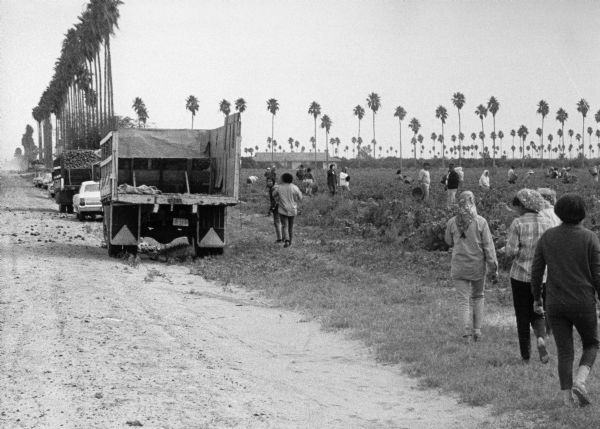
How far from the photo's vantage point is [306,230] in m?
27.1

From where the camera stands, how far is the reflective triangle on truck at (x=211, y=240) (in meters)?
19.7

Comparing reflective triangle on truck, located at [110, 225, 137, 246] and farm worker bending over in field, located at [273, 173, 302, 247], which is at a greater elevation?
farm worker bending over in field, located at [273, 173, 302, 247]

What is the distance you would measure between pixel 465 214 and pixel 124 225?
10966mm

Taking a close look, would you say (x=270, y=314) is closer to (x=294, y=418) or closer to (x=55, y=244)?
(x=294, y=418)

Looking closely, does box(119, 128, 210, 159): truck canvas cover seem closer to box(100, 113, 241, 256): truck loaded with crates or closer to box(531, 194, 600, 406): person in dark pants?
box(100, 113, 241, 256): truck loaded with crates

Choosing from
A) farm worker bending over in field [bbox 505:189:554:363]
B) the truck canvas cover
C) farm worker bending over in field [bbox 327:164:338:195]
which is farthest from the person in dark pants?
farm worker bending over in field [bbox 327:164:338:195]

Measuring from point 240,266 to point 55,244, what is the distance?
5945 millimetres

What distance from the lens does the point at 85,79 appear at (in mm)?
80562

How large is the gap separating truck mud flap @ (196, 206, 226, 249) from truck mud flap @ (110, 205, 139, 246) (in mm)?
1384

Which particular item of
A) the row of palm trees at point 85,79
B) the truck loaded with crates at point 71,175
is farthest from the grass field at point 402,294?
the row of palm trees at point 85,79

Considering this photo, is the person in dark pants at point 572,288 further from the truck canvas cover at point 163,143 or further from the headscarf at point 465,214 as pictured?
the truck canvas cover at point 163,143

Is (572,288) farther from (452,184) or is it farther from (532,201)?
(452,184)

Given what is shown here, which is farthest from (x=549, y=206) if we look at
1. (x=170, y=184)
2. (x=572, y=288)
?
(x=170, y=184)

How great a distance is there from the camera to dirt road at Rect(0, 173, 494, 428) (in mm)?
7148
